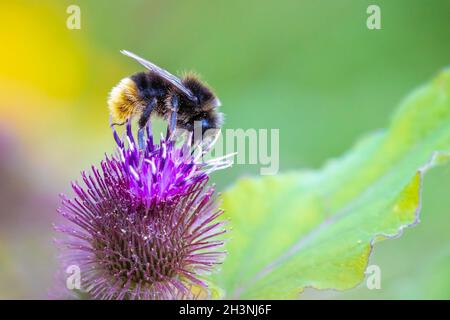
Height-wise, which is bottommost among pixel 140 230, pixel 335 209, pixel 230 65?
pixel 140 230

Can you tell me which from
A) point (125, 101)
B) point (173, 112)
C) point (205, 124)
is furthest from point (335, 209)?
point (125, 101)

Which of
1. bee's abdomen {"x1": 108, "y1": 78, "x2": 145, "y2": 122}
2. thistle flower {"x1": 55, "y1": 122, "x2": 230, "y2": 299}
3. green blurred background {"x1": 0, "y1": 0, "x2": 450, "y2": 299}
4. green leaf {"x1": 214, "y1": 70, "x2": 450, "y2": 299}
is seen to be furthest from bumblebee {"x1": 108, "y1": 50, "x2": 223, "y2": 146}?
green blurred background {"x1": 0, "y1": 0, "x2": 450, "y2": 299}

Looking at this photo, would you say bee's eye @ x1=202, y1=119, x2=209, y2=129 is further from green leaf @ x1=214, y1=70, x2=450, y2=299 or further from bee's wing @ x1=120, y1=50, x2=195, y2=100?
green leaf @ x1=214, y1=70, x2=450, y2=299

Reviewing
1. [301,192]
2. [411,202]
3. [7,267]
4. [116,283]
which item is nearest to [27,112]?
[7,267]

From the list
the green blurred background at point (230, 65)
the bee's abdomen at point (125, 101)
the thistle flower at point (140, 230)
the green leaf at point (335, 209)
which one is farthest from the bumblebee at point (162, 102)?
the green blurred background at point (230, 65)

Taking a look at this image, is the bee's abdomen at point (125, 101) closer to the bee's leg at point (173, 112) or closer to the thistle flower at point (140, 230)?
the bee's leg at point (173, 112)

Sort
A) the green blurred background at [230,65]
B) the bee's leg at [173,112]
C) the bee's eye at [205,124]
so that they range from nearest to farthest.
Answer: the bee's leg at [173,112] → the bee's eye at [205,124] → the green blurred background at [230,65]

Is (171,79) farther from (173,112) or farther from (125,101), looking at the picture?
(125,101)
